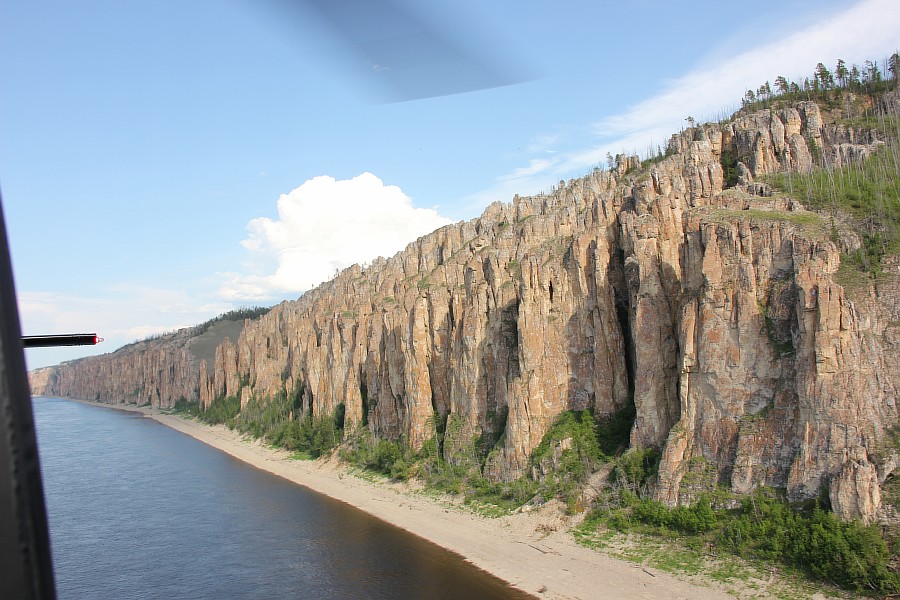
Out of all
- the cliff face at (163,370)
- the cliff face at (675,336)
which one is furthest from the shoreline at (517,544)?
the cliff face at (163,370)

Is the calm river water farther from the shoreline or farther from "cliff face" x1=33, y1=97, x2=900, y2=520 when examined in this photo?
"cliff face" x1=33, y1=97, x2=900, y2=520

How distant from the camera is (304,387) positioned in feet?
281

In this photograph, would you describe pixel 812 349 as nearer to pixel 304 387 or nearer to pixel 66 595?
pixel 66 595

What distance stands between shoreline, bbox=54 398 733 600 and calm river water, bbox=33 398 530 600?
1164 millimetres

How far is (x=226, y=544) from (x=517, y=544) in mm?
18936

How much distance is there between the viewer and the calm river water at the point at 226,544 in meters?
33.9

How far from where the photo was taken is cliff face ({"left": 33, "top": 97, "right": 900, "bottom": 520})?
31.6m

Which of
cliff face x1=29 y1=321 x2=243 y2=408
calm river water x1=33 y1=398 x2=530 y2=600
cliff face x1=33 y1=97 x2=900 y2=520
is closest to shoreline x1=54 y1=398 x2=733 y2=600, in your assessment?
calm river water x1=33 y1=398 x2=530 y2=600

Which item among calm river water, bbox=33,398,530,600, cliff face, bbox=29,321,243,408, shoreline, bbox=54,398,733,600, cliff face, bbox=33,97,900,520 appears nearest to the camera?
shoreline, bbox=54,398,733,600

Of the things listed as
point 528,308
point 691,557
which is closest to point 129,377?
point 528,308

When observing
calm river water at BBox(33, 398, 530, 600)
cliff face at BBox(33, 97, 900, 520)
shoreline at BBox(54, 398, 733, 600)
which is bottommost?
shoreline at BBox(54, 398, 733, 600)

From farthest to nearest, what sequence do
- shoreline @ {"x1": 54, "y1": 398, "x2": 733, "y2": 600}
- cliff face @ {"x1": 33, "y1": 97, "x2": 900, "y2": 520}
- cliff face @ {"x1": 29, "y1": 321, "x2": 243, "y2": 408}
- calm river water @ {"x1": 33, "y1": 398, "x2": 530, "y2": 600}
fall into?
cliff face @ {"x1": 29, "y1": 321, "x2": 243, "y2": 408} < calm river water @ {"x1": 33, "y1": 398, "x2": 530, "y2": 600} < cliff face @ {"x1": 33, "y1": 97, "x2": 900, "y2": 520} < shoreline @ {"x1": 54, "y1": 398, "x2": 733, "y2": 600}

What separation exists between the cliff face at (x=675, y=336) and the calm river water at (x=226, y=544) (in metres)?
11.1

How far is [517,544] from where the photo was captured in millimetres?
37844
